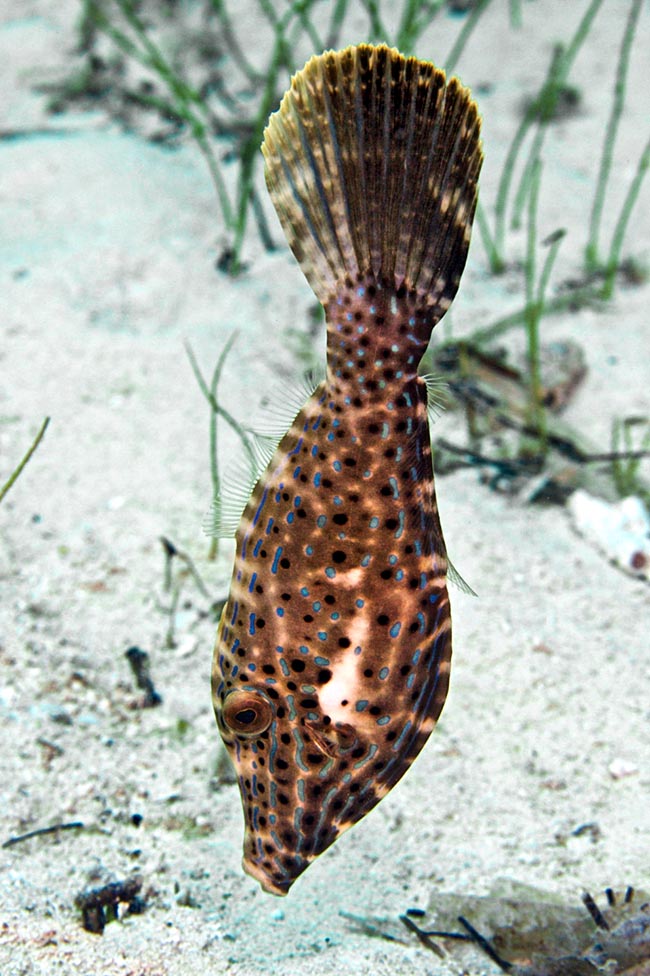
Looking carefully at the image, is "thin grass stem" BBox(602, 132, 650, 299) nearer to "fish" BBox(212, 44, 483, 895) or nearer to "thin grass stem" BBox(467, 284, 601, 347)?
"thin grass stem" BBox(467, 284, 601, 347)

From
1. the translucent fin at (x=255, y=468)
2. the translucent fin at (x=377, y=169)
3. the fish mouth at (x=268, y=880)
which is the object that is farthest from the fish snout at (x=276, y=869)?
the translucent fin at (x=377, y=169)

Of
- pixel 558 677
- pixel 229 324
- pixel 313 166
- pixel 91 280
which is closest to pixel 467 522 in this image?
pixel 558 677

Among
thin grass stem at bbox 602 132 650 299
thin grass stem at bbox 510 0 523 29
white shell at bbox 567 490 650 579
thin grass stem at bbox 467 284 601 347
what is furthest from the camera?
thin grass stem at bbox 510 0 523 29

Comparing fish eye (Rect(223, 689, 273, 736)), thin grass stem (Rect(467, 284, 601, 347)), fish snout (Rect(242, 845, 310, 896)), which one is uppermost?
fish eye (Rect(223, 689, 273, 736))

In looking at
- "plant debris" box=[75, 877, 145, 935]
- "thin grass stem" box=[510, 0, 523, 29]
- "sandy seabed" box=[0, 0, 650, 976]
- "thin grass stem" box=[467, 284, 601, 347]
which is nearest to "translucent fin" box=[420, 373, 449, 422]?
"sandy seabed" box=[0, 0, 650, 976]

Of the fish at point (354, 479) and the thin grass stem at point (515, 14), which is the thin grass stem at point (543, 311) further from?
the thin grass stem at point (515, 14)

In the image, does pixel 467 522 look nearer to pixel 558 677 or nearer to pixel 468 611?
pixel 468 611

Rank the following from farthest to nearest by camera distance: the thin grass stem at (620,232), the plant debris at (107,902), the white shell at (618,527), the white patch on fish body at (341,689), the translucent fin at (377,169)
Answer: the thin grass stem at (620,232), the white shell at (618,527), the plant debris at (107,902), the white patch on fish body at (341,689), the translucent fin at (377,169)

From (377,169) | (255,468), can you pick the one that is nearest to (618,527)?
(255,468)
